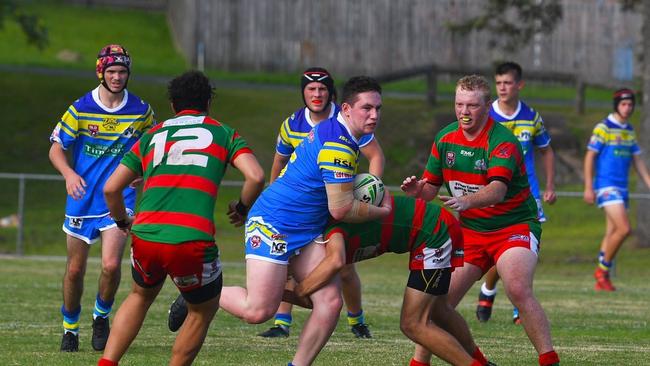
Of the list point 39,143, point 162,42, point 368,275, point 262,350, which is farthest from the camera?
point 162,42

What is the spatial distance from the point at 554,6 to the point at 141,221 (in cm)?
2083

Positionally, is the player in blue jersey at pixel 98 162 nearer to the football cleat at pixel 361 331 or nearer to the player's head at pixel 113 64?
the player's head at pixel 113 64

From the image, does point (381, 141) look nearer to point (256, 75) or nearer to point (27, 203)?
point (27, 203)

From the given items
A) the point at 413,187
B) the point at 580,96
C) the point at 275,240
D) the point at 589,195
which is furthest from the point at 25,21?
the point at 275,240

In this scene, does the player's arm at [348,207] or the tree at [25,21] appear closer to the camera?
the player's arm at [348,207]

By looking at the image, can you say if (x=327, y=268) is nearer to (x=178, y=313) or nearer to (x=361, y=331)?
(x=178, y=313)

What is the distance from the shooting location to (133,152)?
26.8 ft

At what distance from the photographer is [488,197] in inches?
355

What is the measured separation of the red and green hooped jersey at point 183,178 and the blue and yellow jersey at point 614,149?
10.4 meters

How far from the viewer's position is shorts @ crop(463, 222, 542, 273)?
31.0ft

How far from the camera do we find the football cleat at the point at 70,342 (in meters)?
10.4

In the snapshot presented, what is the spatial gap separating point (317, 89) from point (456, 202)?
8.97ft

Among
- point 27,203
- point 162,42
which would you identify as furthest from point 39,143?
point 162,42

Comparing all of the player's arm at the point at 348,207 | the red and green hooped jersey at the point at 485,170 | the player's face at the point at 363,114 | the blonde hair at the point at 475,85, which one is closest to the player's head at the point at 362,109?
the player's face at the point at 363,114
